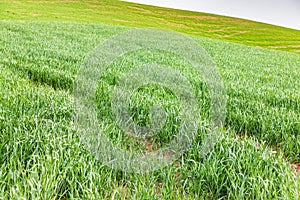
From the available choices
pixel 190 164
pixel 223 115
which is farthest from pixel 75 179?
pixel 223 115

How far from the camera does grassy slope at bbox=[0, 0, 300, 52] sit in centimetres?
4094

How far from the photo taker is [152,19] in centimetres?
5266

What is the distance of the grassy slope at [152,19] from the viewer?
40938 millimetres

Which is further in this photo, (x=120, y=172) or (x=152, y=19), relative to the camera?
(x=152, y=19)

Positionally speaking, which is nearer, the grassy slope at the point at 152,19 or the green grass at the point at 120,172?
the green grass at the point at 120,172

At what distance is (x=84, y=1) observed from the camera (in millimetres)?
56375

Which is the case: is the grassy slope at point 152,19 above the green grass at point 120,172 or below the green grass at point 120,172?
above

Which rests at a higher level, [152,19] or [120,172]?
[152,19]

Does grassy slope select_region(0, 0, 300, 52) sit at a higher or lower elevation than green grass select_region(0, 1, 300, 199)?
higher

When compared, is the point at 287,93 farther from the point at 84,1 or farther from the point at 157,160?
the point at 84,1

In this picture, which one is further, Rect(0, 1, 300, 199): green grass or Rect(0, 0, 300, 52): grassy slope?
Rect(0, 0, 300, 52): grassy slope

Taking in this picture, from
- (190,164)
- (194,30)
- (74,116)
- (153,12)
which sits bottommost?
(190,164)

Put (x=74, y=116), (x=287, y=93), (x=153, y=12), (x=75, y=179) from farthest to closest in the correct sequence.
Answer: (x=153, y=12)
(x=287, y=93)
(x=74, y=116)
(x=75, y=179)

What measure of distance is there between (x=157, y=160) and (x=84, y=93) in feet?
8.21
